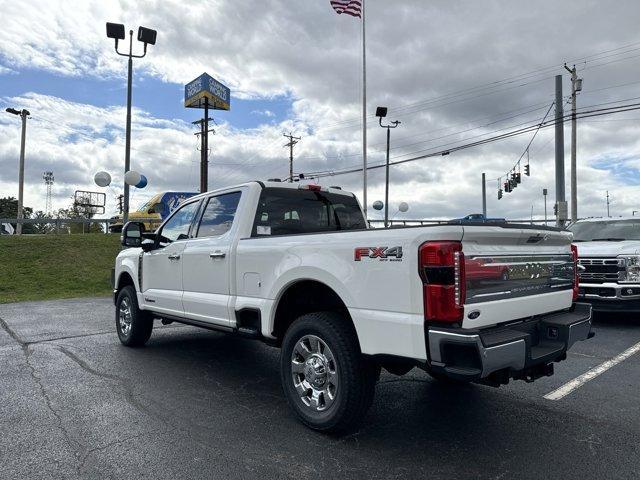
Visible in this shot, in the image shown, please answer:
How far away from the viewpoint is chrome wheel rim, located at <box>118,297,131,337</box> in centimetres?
667

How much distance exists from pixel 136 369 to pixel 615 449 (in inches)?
180

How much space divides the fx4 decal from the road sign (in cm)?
3547

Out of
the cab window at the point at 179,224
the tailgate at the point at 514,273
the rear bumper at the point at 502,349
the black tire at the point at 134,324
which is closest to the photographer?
the rear bumper at the point at 502,349

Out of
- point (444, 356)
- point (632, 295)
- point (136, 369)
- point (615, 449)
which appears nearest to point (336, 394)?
point (444, 356)

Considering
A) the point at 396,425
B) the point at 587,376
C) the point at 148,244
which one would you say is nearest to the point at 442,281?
the point at 396,425

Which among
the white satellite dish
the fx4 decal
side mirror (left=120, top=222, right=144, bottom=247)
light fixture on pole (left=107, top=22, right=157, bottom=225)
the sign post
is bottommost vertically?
the fx4 decal

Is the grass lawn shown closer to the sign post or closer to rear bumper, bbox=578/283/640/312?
rear bumper, bbox=578/283/640/312

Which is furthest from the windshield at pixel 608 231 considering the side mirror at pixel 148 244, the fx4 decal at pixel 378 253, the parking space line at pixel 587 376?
the side mirror at pixel 148 244

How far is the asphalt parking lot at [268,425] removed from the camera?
3.13 m

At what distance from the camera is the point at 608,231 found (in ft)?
29.9

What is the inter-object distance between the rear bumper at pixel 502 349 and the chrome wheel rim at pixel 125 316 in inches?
194

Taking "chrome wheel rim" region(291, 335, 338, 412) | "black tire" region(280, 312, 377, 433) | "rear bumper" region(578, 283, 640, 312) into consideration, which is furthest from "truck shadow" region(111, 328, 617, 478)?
"rear bumper" region(578, 283, 640, 312)

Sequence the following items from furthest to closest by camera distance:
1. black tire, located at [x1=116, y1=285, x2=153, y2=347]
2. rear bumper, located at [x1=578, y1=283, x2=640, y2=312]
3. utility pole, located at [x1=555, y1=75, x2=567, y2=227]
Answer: utility pole, located at [x1=555, y1=75, x2=567, y2=227] < rear bumper, located at [x1=578, y1=283, x2=640, y2=312] < black tire, located at [x1=116, y1=285, x2=153, y2=347]

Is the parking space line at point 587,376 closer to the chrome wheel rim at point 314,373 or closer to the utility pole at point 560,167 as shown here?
the chrome wheel rim at point 314,373
